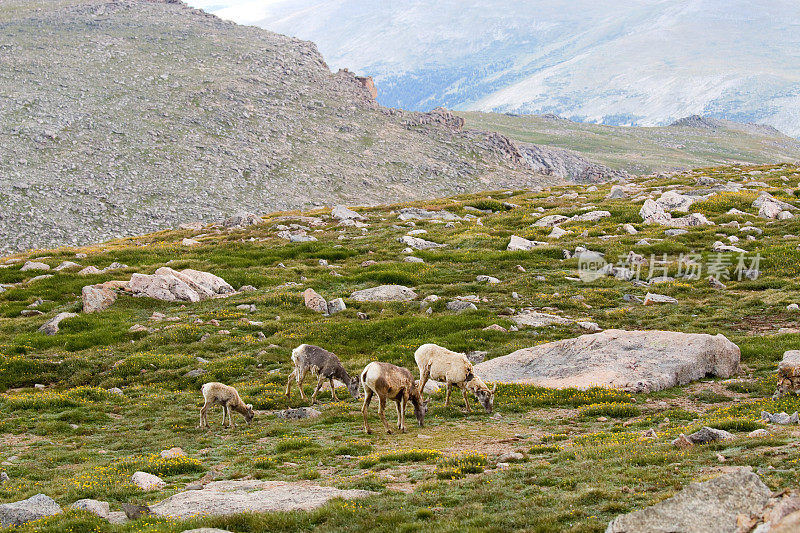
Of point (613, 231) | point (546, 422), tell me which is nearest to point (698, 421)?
point (546, 422)

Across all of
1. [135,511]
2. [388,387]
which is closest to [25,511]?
[135,511]

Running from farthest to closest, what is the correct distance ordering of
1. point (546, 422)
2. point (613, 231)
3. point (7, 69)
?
point (7, 69)
point (613, 231)
point (546, 422)

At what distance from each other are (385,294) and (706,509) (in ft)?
90.4

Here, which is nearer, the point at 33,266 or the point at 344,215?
the point at 33,266

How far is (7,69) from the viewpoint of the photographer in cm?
11325

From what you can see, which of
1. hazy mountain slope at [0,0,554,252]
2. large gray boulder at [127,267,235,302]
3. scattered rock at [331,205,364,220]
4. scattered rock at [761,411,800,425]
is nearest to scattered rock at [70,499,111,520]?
scattered rock at [761,411,800,425]

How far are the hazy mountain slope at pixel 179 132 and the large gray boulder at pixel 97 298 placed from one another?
159 feet

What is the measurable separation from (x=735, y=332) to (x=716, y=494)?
19833mm

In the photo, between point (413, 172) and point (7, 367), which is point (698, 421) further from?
point (413, 172)

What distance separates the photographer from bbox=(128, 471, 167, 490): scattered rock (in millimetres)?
12500

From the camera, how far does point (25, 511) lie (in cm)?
1052

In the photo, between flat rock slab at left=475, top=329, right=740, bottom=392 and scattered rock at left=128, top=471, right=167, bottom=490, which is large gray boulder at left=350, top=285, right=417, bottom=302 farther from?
scattered rock at left=128, top=471, right=167, bottom=490

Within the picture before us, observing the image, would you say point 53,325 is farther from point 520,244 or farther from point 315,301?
point 520,244

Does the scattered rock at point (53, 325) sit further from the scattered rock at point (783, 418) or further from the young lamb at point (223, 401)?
the scattered rock at point (783, 418)
